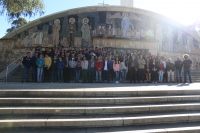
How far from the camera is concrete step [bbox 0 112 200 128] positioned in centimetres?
354

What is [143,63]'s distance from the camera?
9047 mm

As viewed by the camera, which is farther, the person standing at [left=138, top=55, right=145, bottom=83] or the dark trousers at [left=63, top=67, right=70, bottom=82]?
the person standing at [left=138, top=55, right=145, bottom=83]

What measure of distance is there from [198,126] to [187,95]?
1654 mm

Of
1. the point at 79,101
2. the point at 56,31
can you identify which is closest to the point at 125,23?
the point at 56,31

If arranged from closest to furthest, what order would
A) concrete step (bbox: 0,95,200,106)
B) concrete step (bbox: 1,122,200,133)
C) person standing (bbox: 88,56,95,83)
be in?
concrete step (bbox: 1,122,200,133) < concrete step (bbox: 0,95,200,106) < person standing (bbox: 88,56,95,83)

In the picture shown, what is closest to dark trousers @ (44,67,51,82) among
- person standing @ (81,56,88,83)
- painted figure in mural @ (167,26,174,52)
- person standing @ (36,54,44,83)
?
person standing @ (36,54,44,83)

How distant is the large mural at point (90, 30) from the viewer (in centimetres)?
1459

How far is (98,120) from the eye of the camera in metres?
3.67

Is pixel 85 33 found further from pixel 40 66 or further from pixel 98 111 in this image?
pixel 98 111

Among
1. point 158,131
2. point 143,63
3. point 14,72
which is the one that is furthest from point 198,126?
point 14,72

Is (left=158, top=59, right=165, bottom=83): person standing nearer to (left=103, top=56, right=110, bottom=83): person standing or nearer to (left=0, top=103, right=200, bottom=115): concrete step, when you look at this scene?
(left=103, top=56, right=110, bottom=83): person standing

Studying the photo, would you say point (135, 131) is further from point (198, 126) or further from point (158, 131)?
point (198, 126)

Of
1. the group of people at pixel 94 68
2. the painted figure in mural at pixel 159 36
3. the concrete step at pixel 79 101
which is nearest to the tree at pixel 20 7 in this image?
the group of people at pixel 94 68

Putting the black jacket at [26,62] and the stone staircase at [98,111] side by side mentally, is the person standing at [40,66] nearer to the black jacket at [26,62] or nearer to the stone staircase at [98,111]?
the black jacket at [26,62]
